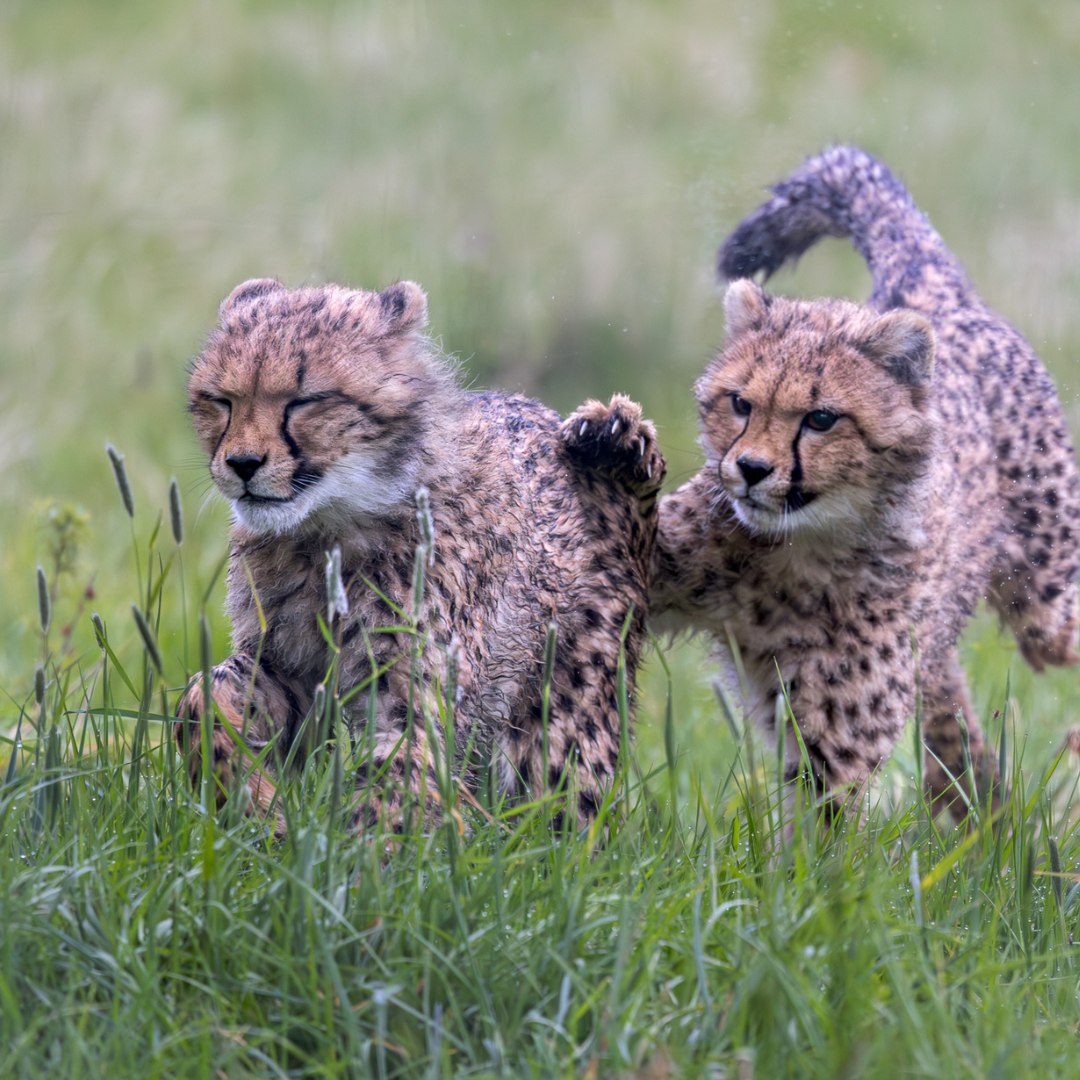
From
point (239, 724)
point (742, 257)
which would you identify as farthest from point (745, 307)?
point (239, 724)

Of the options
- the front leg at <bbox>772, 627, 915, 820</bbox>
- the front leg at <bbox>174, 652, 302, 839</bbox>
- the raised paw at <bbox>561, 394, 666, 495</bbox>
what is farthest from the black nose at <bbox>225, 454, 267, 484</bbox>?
the front leg at <bbox>772, 627, 915, 820</bbox>

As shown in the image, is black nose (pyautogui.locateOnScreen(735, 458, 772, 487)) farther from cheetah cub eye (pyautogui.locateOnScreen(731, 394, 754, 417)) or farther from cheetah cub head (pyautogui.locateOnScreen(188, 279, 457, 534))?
cheetah cub head (pyautogui.locateOnScreen(188, 279, 457, 534))

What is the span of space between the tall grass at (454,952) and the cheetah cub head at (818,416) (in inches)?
41.8

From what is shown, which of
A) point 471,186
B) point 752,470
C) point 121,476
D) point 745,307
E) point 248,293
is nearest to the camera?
point 121,476

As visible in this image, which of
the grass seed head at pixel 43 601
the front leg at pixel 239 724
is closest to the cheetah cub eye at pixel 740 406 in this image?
the front leg at pixel 239 724

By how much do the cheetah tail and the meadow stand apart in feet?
0.47

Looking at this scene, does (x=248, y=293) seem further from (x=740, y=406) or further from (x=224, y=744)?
(x=740, y=406)

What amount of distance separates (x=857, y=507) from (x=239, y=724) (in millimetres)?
1726

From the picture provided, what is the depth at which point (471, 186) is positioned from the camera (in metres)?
8.02

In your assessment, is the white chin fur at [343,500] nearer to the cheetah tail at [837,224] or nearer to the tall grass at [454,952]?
the tall grass at [454,952]

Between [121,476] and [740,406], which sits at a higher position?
[740,406]

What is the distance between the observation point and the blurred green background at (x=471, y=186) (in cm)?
539

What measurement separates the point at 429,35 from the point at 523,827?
807cm

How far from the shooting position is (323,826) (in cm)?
254
